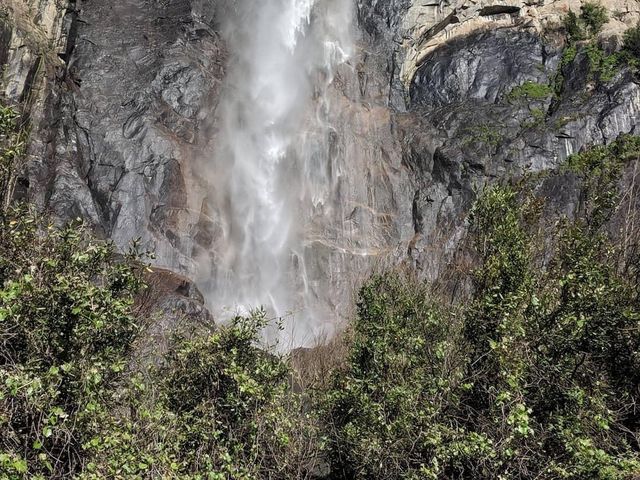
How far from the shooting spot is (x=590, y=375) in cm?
797

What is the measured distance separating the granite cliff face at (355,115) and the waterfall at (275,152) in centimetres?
77

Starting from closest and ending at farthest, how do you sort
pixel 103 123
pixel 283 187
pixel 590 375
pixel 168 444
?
1. pixel 168 444
2. pixel 590 375
3. pixel 103 123
4. pixel 283 187

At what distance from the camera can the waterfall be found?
30.0 m

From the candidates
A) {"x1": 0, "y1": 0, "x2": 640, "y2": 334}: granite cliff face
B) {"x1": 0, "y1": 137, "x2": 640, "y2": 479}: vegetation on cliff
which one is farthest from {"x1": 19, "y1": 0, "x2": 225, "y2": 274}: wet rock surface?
{"x1": 0, "y1": 137, "x2": 640, "y2": 479}: vegetation on cliff

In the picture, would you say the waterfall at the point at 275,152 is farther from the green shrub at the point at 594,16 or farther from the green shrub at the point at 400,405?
the green shrub at the point at 400,405


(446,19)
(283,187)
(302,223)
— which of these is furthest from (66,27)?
(446,19)

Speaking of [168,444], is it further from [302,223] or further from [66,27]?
[66,27]

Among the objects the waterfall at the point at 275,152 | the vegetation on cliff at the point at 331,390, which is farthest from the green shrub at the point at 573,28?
the vegetation on cliff at the point at 331,390

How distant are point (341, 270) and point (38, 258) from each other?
974 inches

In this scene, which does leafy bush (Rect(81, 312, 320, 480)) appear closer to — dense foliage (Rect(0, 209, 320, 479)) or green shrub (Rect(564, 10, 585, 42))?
dense foliage (Rect(0, 209, 320, 479))

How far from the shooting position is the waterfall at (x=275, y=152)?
30.0 metres

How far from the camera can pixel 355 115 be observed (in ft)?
117

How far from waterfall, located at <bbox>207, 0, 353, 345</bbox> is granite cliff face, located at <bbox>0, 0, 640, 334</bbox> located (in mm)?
766

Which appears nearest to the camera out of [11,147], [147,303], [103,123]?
[11,147]
